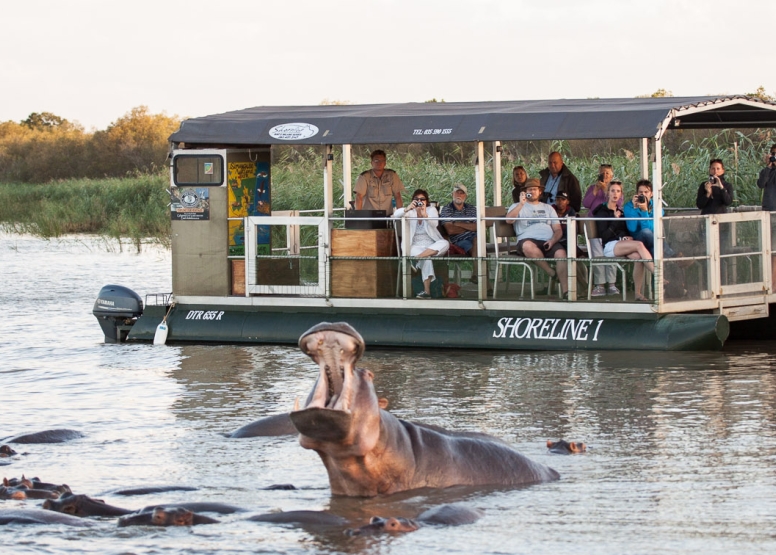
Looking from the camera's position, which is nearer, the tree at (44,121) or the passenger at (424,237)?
the passenger at (424,237)

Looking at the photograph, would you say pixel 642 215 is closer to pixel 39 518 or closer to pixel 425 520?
pixel 425 520

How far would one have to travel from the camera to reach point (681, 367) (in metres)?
13.4

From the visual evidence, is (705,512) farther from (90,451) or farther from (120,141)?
(120,141)

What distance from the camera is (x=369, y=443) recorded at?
7039 mm

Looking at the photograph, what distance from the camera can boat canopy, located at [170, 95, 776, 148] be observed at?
45.9 ft

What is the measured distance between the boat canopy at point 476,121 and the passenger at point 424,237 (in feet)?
2.79

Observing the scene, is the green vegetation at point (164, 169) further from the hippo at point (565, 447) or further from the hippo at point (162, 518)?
the hippo at point (162, 518)

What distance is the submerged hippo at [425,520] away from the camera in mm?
7344

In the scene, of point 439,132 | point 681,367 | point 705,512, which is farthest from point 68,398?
point 705,512

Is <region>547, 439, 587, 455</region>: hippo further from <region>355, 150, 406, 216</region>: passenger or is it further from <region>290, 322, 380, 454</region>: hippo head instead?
<region>355, 150, 406, 216</region>: passenger

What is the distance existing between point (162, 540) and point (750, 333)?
33.3 ft

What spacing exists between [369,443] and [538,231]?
822 cm

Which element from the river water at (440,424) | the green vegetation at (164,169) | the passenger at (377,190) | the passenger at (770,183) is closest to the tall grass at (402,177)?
the green vegetation at (164,169)

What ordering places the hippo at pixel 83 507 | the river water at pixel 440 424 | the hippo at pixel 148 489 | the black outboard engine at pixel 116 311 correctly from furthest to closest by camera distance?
the black outboard engine at pixel 116 311 < the hippo at pixel 148 489 < the hippo at pixel 83 507 < the river water at pixel 440 424
